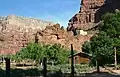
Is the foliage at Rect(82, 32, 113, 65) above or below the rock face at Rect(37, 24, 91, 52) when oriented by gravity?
below

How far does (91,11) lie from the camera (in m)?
152

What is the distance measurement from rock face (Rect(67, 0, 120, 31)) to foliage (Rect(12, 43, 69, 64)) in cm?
7320

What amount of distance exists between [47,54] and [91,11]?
292 ft

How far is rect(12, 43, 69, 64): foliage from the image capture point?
6297 cm

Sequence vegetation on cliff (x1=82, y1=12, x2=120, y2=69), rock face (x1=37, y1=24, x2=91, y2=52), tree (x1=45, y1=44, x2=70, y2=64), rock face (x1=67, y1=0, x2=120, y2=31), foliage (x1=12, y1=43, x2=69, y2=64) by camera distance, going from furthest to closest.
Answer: rock face (x1=67, y1=0, x2=120, y2=31)
rock face (x1=37, y1=24, x2=91, y2=52)
foliage (x1=12, y1=43, x2=69, y2=64)
tree (x1=45, y1=44, x2=70, y2=64)
vegetation on cliff (x1=82, y1=12, x2=120, y2=69)

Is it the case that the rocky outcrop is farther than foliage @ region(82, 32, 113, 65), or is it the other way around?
the rocky outcrop

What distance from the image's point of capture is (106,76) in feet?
83.3

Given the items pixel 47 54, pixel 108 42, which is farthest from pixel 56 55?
pixel 108 42

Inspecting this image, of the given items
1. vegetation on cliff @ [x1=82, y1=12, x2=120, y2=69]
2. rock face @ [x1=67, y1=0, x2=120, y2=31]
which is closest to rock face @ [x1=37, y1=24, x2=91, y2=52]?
vegetation on cliff @ [x1=82, y1=12, x2=120, y2=69]

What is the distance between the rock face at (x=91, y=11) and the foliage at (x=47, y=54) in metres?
73.2

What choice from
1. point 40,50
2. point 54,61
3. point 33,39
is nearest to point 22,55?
point 40,50

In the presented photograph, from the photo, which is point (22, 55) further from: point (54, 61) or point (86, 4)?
point (86, 4)

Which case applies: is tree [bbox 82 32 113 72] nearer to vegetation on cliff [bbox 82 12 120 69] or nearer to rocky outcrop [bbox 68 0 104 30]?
vegetation on cliff [bbox 82 12 120 69]

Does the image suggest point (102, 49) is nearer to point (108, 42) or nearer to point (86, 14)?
point (108, 42)
